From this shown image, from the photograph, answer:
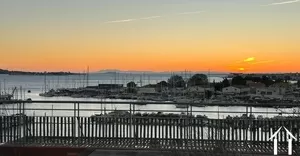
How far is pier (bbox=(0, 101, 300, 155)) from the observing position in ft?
37.6

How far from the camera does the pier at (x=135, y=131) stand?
1147cm

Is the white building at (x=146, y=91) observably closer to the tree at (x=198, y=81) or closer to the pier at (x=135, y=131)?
the tree at (x=198, y=81)

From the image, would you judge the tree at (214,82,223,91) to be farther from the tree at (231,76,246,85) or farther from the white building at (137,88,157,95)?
the white building at (137,88,157,95)

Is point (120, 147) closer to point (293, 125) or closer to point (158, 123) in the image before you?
point (158, 123)

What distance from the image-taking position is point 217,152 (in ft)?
19.3

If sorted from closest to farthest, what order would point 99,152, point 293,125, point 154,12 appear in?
1. point 99,152
2. point 293,125
3. point 154,12

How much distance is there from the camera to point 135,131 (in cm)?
1196

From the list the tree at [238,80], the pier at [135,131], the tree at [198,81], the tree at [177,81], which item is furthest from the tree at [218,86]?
the pier at [135,131]

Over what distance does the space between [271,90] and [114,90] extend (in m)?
53.3

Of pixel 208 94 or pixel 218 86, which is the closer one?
pixel 208 94

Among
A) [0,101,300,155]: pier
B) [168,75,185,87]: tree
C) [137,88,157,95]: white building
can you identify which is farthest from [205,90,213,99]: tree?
[0,101,300,155]: pier

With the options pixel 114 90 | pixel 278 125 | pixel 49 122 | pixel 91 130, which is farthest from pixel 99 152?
pixel 114 90

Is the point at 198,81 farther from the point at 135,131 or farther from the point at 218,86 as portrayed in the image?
the point at 135,131


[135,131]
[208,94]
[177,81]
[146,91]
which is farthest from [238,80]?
[135,131]
